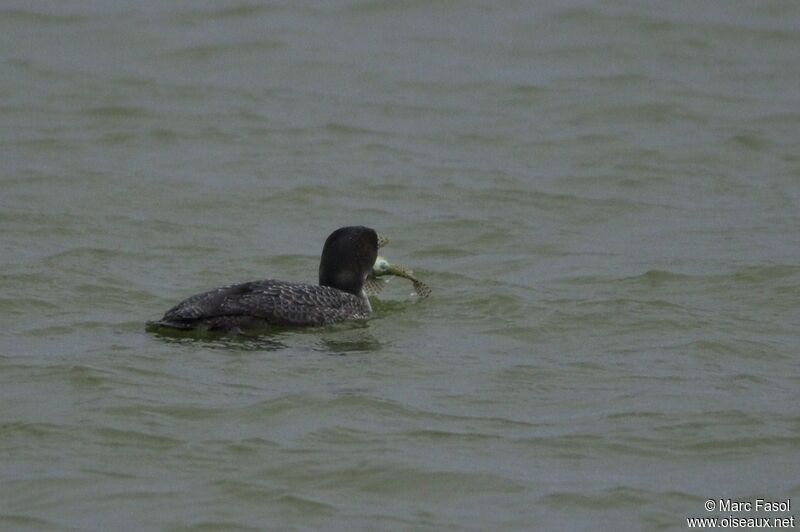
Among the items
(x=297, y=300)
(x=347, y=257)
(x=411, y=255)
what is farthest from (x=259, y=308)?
(x=411, y=255)

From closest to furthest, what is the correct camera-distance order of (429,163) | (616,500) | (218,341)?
(616,500) < (218,341) < (429,163)

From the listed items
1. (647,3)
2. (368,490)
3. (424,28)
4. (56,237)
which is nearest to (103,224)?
(56,237)

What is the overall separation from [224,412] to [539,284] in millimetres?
4329

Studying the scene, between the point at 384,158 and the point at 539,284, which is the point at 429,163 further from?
the point at 539,284

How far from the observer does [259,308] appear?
1112cm

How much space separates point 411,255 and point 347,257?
2018mm

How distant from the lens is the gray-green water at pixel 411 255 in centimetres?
849

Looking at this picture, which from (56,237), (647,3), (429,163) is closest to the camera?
(56,237)

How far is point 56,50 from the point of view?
68.8 feet

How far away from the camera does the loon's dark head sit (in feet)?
40.0

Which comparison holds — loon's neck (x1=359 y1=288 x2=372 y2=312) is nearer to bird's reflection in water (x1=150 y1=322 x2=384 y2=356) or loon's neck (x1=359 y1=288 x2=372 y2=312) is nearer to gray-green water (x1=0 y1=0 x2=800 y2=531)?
gray-green water (x1=0 y1=0 x2=800 y2=531)

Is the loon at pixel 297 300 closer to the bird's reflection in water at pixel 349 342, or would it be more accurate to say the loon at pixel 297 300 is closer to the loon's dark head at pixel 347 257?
the loon's dark head at pixel 347 257

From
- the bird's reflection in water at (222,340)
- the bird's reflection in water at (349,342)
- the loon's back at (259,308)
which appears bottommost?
the bird's reflection in water at (349,342)

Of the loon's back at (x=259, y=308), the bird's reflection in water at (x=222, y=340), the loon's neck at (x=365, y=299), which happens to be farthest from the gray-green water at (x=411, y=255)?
the loon's neck at (x=365, y=299)
